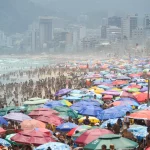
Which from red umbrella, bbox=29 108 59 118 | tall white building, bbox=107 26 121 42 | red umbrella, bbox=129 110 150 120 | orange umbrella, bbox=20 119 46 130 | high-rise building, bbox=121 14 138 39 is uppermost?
high-rise building, bbox=121 14 138 39

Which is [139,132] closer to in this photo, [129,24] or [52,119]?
[52,119]

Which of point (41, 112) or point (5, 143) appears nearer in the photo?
point (5, 143)

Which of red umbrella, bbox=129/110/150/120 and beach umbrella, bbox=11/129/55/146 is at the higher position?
red umbrella, bbox=129/110/150/120

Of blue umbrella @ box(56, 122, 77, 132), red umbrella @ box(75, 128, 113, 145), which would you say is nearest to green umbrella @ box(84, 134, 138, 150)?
red umbrella @ box(75, 128, 113, 145)

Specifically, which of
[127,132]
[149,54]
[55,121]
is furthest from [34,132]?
[149,54]

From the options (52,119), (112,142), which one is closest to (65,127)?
(52,119)

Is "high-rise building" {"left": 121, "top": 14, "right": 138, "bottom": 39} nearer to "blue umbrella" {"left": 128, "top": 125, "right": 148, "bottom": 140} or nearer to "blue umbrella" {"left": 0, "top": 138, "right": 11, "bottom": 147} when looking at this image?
"blue umbrella" {"left": 128, "top": 125, "right": 148, "bottom": 140}

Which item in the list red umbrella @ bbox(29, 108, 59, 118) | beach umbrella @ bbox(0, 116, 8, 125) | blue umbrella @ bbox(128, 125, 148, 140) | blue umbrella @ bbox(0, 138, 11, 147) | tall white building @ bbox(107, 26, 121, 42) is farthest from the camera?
tall white building @ bbox(107, 26, 121, 42)

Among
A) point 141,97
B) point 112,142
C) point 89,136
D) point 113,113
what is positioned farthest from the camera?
point 141,97

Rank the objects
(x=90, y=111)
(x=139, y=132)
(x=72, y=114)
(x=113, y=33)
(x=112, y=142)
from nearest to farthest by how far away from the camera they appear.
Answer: (x=112, y=142)
(x=139, y=132)
(x=72, y=114)
(x=90, y=111)
(x=113, y=33)
